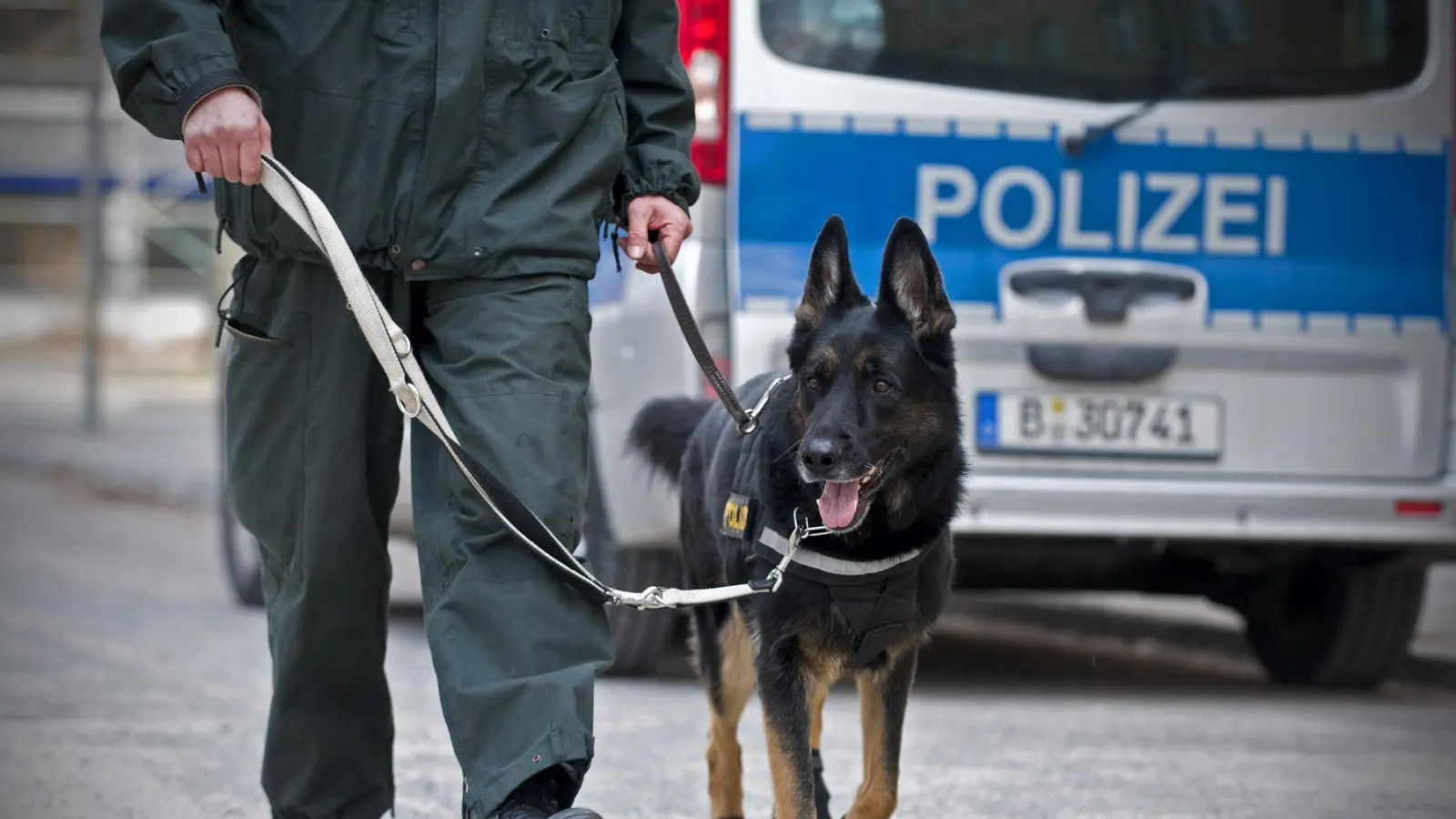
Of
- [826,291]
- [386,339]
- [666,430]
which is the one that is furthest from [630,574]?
[386,339]

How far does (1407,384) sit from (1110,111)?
120cm

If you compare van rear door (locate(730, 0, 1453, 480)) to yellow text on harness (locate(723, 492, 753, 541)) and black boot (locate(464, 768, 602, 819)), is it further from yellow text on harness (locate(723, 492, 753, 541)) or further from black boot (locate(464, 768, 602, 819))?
black boot (locate(464, 768, 602, 819))

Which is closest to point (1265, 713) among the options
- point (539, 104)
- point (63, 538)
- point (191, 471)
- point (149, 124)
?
point (539, 104)

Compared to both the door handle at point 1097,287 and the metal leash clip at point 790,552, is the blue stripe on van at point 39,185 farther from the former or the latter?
the metal leash clip at point 790,552

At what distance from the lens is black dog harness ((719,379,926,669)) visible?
3668mm

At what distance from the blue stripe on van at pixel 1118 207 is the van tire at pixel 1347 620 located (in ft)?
3.00

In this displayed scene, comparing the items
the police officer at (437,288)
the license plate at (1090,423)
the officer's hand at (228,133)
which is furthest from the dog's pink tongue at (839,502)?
the license plate at (1090,423)

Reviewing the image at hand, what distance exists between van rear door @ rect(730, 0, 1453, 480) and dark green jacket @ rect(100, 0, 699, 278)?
7.06ft

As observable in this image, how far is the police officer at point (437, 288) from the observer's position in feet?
10.5

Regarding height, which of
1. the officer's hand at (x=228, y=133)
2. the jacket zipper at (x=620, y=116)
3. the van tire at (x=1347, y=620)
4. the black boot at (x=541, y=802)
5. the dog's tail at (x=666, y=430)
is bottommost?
the van tire at (x=1347, y=620)

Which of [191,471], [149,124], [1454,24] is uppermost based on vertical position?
[1454,24]

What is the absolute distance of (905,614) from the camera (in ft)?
12.1

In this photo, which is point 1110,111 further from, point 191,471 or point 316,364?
point 191,471

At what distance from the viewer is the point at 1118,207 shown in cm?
572
